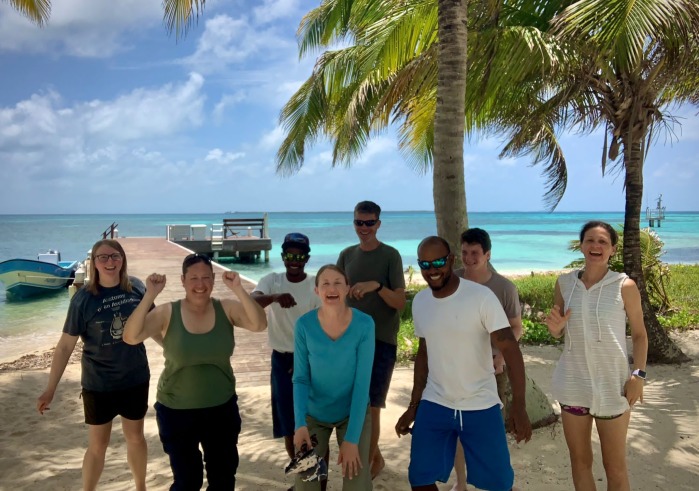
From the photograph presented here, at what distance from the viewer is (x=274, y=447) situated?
5.05 meters

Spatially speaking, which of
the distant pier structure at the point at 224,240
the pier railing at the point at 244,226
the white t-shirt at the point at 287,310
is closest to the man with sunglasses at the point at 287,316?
the white t-shirt at the point at 287,310

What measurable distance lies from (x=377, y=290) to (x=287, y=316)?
0.66 metres

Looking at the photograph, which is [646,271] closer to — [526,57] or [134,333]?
[526,57]

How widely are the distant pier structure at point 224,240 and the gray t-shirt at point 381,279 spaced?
85.1 feet

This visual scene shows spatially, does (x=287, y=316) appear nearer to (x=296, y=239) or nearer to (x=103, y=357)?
(x=296, y=239)

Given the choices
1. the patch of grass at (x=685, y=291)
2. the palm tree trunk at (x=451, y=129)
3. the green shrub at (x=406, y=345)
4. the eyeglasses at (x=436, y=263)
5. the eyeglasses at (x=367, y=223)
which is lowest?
the green shrub at (x=406, y=345)

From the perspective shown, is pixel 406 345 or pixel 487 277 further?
pixel 406 345

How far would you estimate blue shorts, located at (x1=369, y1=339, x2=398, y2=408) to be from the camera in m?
3.91

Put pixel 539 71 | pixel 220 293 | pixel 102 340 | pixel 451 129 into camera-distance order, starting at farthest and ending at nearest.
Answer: pixel 220 293
pixel 539 71
pixel 451 129
pixel 102 340

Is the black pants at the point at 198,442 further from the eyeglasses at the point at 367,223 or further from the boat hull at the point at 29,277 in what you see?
the boat hull at the point at 29,277

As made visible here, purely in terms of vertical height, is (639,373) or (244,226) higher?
(244,226)

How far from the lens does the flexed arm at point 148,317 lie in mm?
3084

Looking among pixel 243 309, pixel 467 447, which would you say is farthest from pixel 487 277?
pixel 243 309

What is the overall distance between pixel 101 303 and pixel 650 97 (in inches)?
305
